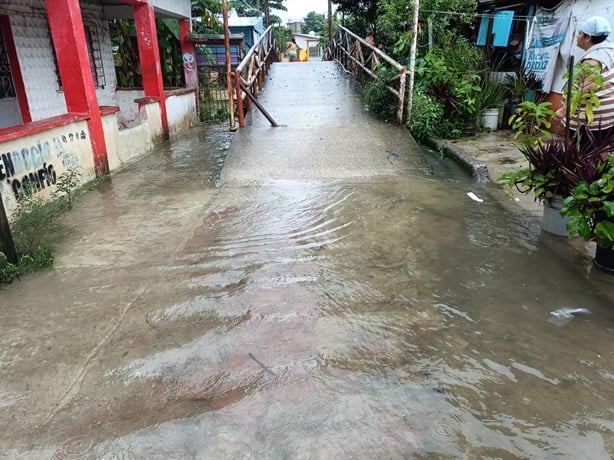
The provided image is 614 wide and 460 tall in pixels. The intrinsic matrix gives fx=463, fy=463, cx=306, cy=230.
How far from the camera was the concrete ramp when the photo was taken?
246 inches

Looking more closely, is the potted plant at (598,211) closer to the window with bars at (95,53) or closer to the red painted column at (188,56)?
the window with bars at (95,53)

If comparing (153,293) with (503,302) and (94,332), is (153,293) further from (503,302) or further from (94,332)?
(503,302)

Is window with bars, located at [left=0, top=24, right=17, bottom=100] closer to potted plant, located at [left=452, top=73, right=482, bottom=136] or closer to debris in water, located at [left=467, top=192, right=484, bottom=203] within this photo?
debris in water, located at [left=467, top=192, right=484, bottom=203]

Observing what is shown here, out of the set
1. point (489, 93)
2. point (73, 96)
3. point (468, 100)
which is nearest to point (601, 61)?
point (468, 100)

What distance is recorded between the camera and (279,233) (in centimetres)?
443

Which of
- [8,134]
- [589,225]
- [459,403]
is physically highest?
[8,134]

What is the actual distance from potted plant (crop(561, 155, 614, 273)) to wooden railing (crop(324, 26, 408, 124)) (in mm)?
4660

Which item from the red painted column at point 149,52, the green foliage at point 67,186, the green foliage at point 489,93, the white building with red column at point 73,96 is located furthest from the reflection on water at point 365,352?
the red painted column at point 149,52

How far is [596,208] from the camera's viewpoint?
3.44 metres

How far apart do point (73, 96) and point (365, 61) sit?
7840 millimetres

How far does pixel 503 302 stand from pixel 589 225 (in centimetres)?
107

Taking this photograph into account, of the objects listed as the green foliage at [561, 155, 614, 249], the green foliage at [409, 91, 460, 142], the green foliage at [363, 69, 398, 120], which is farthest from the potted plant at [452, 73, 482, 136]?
the green foliage at [561, 155, 614, 249]

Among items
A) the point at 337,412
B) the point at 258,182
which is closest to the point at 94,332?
the point at 337,412

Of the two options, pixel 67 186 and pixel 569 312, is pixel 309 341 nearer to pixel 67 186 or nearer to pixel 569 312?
pixel 569 312
